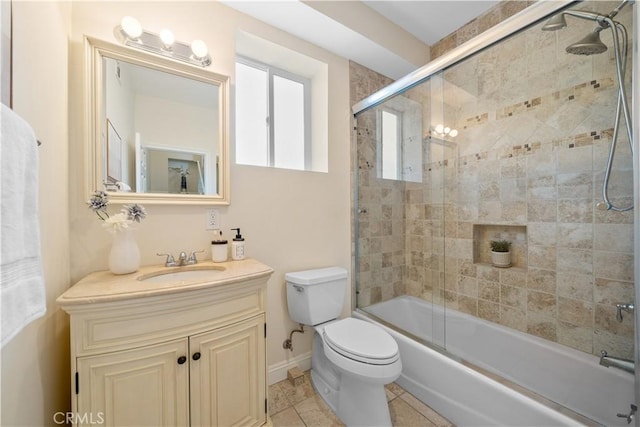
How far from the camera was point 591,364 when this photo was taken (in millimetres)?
1331

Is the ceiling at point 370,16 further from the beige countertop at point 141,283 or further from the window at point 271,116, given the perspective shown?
the beige countertop at point 141,283

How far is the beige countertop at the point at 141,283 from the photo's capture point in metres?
0.83

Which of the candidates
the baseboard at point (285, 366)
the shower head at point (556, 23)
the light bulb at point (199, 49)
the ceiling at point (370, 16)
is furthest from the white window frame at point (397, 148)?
the baseboard at point (285, 366)

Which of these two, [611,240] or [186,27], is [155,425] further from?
[611,240]

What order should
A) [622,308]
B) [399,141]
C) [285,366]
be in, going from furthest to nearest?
[399,141] < [285,366] < [622,308]

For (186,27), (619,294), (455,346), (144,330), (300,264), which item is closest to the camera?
(144,330)

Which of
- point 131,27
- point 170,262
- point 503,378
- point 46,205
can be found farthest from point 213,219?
point 503,378

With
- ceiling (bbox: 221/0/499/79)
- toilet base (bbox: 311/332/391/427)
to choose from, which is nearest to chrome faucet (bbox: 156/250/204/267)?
toilet base (bbox: 311/332/391/427)

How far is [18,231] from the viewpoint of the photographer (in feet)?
1.63

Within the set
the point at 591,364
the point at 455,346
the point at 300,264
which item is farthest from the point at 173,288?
the point at 591,364

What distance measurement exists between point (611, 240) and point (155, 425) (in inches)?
91.3

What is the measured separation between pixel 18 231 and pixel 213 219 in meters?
0.96

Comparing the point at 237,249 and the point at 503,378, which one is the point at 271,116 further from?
the point at 503,378

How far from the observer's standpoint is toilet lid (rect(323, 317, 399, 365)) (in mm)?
1210
